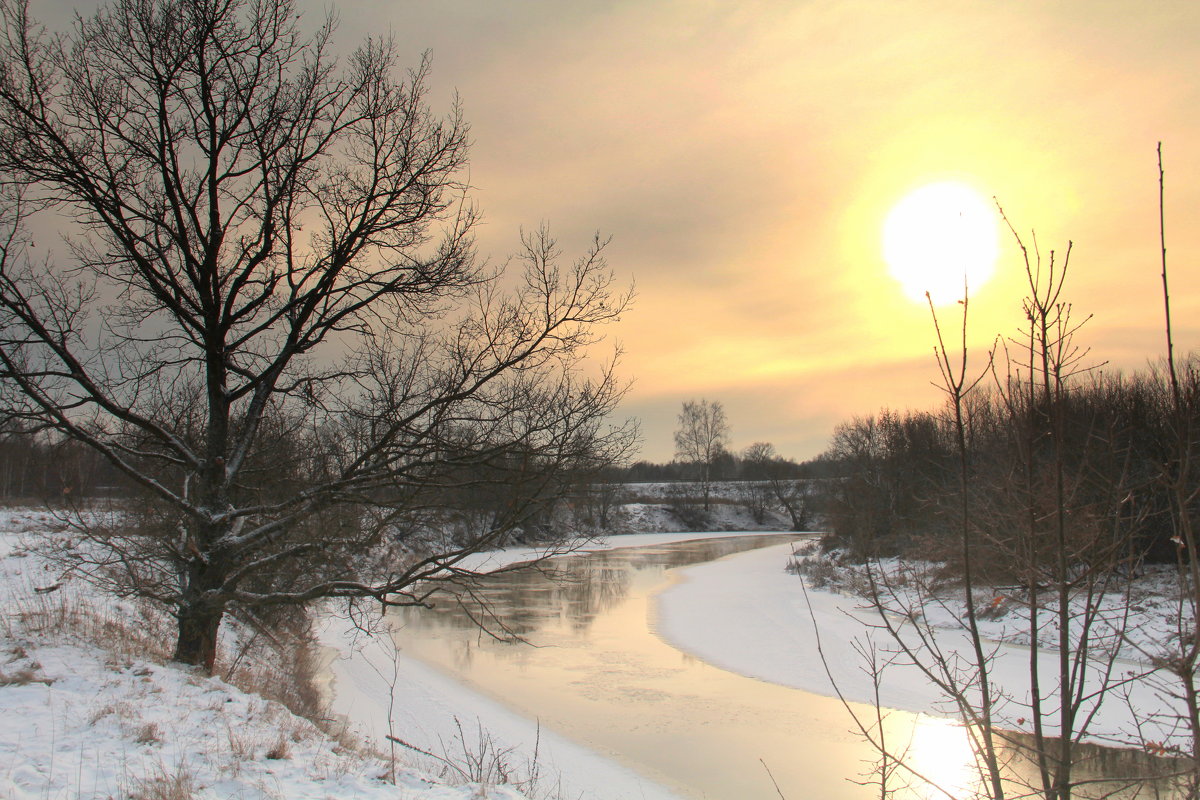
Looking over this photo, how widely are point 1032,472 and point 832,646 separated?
15.0 meters

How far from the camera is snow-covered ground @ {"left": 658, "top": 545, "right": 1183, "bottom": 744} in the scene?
38.0 feet

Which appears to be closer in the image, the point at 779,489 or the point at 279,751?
the point at 279,751

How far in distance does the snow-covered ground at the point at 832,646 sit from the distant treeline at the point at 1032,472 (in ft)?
7.15

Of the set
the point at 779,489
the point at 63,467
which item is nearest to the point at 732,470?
the point at 779,489

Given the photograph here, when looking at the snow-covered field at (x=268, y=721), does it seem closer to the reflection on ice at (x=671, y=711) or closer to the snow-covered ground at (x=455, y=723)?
the snow-covered ground at (x=455, y=723)

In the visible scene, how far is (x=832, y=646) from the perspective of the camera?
16.0 metres

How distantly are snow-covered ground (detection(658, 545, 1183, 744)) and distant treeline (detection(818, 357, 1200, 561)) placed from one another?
7.15ft

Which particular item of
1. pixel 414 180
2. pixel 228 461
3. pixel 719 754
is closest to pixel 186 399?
pixel 228 461

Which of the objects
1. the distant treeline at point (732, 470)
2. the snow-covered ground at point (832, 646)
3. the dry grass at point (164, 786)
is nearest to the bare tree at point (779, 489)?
the distant treeline at point (732, 470)

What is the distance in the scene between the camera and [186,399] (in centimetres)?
958

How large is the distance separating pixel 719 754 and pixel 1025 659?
29.5 ft

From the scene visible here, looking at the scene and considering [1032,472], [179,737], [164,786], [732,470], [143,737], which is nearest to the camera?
[1032,472]

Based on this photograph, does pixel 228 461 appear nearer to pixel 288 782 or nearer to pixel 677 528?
pixel 288 782

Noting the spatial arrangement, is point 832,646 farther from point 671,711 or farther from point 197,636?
point 197,636
